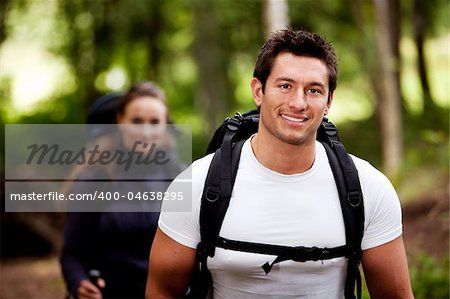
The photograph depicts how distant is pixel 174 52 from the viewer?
20125 millimetres

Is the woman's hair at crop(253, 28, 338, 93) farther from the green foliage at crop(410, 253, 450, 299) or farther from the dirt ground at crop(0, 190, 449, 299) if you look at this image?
the dirt ground at crop(0, 190, 449, 299)

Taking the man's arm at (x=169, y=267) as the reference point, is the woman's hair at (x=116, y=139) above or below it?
above

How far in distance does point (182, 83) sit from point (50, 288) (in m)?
12.6

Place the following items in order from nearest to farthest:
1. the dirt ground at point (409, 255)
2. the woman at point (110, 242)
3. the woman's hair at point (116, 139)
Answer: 1. the woman at point (110, 242)
2. the woman's hair at point (116, 139)
3. the dirt ground at point (409, 255)

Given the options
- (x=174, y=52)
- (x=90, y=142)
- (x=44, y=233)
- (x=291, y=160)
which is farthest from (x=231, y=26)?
(x=291, y=160)

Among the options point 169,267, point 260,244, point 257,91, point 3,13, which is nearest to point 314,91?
point 257,91

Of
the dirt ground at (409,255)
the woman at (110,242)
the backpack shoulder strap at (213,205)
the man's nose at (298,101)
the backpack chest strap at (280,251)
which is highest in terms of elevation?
the man's nose at (298,101)

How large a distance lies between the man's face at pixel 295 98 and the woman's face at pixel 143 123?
1598 mm

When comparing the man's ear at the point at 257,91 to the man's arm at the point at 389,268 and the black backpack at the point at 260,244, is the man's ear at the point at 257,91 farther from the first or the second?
the man's arm at the point at 389,268

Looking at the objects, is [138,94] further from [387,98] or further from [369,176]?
[387,98]

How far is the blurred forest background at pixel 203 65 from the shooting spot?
13.7 metres

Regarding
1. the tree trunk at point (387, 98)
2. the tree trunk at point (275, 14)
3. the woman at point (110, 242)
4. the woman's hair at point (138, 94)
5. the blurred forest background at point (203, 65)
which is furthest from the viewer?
the blurred forest background at point (203, 65)

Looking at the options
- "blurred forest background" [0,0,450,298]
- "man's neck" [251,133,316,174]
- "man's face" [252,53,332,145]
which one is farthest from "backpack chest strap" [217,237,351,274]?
"blurred forest background" [0,0,450,298]

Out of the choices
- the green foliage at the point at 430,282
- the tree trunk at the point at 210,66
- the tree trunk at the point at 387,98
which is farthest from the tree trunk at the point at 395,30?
the green foliage at the point at 430,282
